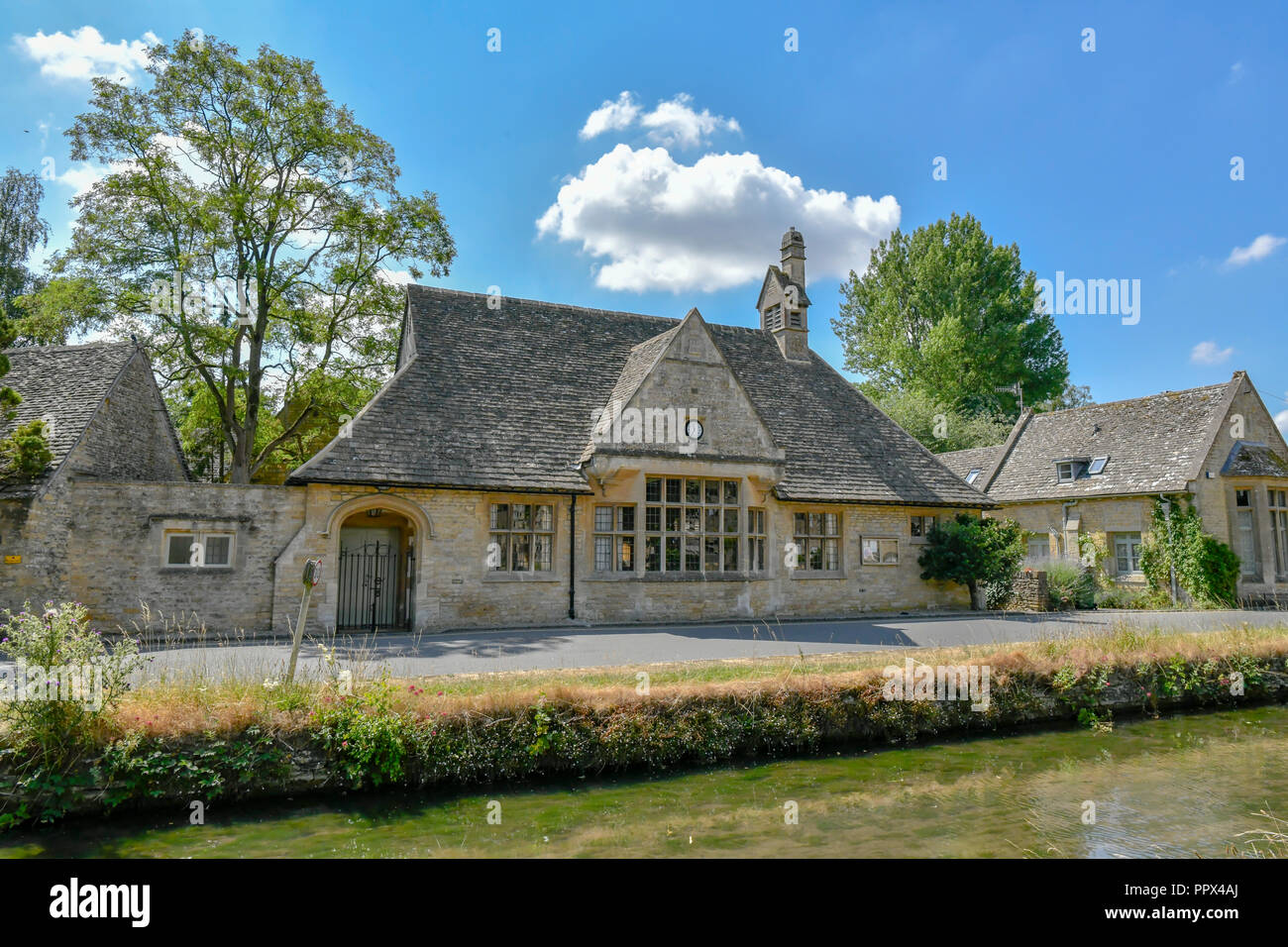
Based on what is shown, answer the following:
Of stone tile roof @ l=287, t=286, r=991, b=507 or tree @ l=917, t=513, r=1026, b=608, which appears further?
tree @ l=917, t=513, r=1026, b=608

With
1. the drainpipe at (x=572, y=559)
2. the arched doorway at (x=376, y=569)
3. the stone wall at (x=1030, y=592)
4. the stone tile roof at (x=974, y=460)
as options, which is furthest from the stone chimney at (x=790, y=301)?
the arched doorway at (x=376, y=569)

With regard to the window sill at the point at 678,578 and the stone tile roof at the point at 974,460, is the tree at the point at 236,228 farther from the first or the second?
the stone tile roof at the point at 974,460

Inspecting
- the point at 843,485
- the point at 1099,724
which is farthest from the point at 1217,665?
the point at 843,485

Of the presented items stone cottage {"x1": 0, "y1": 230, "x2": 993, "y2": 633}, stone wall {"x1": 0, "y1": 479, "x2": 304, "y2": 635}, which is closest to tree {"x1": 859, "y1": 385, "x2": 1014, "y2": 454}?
stone cottage {"x1": 0, "y1": 230, "x2": 993, "y2": 633}

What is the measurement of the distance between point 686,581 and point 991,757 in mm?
9537

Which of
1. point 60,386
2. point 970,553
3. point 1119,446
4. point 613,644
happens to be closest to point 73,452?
point 60,386

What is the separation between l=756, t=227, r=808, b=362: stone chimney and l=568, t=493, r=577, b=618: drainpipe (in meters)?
11.0

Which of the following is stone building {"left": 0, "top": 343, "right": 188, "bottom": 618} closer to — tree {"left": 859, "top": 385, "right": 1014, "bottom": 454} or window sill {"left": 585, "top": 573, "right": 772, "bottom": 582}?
window sill {"left": 585, "top": 573, "right": 772, "bottom": 582}

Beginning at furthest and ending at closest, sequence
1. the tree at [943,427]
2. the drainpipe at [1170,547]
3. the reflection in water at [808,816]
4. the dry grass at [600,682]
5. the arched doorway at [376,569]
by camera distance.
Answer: the tree at [943,427] < the drainpipe at [1170,547] < the arched doorway at [376,569] < the dry grass at [600,682] < the reflection in water at [808,816]

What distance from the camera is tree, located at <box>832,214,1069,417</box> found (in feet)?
144

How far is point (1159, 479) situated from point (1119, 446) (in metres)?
3.14

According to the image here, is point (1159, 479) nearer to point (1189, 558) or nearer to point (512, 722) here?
point (1189, 558)

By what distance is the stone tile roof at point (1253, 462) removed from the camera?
24.8 meters

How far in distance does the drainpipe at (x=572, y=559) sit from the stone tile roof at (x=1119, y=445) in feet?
64.2
